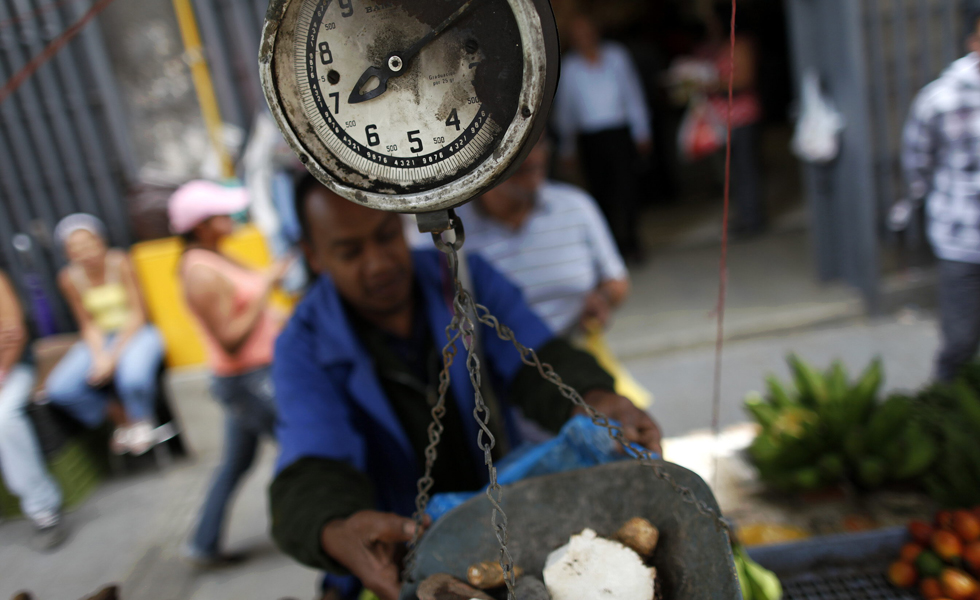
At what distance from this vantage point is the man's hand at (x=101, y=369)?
142 inches

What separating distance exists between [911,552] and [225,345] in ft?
8.80

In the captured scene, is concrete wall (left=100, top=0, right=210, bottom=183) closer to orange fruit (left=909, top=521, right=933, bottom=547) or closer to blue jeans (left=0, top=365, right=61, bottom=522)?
blue jeans (left=0, top=365, right=61, bottom=522)

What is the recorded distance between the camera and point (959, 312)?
114 inches

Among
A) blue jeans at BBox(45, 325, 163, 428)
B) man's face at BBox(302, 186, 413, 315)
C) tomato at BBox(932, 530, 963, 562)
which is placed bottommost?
tomato at BBox(932, 530, 963, 562)

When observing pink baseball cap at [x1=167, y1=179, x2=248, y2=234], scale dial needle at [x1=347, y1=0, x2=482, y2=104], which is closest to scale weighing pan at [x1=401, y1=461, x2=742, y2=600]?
scale dial needle at [x1=347, y1=0, x2=482, y2=104]

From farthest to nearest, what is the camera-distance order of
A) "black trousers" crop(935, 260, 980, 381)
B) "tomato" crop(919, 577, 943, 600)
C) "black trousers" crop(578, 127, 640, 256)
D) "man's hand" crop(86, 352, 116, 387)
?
"black trousers" crop(578, 127, 640, 256), "man's hand" crop(86, 352, 116, 387), "black trousers" crop(935, 260, 980, 381), "tomato" crop(919, 577, 943, 600)

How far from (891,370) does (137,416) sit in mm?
4288

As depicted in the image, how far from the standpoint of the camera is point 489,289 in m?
1.85

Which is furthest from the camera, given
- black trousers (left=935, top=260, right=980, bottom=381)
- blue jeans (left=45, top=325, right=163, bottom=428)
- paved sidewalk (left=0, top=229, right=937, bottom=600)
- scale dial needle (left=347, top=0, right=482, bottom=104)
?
blue jeans (left=45, top=325, right=163, bottom=428)

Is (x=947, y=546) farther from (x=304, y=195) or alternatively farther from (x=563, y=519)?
(x=304, y=195)

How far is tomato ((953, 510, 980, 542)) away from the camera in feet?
5.14

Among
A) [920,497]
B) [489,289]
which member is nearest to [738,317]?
[920,497]

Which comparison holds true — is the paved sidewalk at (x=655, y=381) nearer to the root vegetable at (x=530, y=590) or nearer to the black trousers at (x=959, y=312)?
the black trousers at (x=959, y=312)

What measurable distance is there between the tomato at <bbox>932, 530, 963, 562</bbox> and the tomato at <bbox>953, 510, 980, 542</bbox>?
0.03 meters
